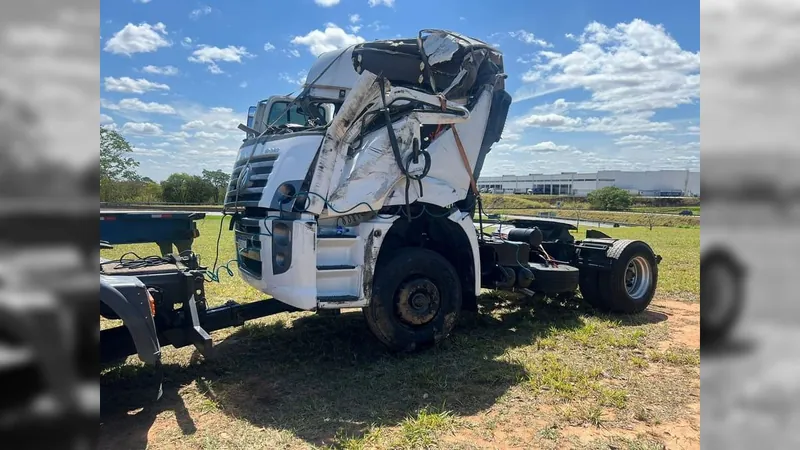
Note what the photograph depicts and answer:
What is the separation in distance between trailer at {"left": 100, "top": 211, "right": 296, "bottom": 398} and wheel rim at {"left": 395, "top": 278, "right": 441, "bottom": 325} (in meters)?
1.23

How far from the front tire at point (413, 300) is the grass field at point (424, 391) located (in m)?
0.22

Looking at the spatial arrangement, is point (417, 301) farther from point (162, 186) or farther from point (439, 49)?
point (162, 186)

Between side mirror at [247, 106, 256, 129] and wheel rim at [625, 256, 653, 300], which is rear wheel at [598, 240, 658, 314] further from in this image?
side mirror at [247, 106, 256, 129]

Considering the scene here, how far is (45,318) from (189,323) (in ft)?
11.2

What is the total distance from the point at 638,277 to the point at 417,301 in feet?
13.0

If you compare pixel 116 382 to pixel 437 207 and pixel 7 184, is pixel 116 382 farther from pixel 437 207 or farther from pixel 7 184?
pixel 7 184

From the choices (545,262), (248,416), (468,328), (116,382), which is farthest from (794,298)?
(545,262)

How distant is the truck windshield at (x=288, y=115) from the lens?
234 inches

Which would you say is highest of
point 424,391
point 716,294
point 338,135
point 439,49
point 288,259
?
point 439,49

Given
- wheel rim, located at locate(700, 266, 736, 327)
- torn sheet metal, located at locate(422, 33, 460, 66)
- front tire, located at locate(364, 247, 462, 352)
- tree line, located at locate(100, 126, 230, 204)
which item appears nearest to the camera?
wheel rim, located at locate(700, 266, 736, 327)

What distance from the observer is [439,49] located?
572cm

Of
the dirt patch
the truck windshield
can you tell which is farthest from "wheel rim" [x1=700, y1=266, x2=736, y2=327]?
the truck windshield

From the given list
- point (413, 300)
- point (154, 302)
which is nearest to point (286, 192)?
point (154, 302)

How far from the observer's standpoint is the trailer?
3559 mm
